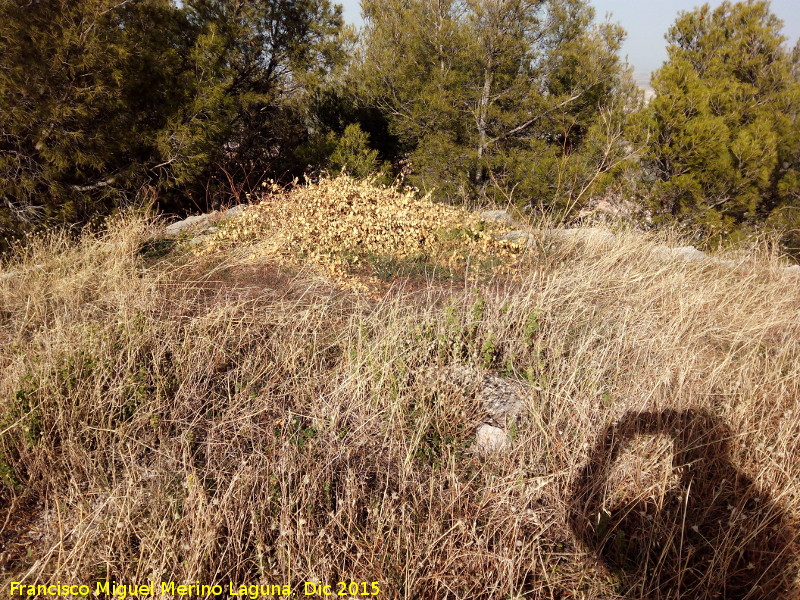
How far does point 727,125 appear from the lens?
601 centimetres

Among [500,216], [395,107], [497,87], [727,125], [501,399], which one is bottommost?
[501,399]

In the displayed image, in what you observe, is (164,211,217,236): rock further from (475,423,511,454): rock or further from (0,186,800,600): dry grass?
A: (475,423,511,454): rock

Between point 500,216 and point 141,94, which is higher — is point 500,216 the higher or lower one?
the lower one

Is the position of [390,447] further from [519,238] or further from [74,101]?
[74,101]

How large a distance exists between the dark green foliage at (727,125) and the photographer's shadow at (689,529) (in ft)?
15.4

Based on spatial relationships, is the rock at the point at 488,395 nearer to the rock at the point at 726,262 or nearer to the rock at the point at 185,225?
the rock at the point at 726,262

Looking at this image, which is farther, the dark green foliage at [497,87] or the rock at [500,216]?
the dark green foliage at [497,87]

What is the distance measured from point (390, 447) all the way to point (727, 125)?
628cm

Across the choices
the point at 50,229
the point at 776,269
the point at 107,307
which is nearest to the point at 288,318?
the point at 107,307

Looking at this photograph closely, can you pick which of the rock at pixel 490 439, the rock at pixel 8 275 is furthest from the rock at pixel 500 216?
the rock at pixel 8 275

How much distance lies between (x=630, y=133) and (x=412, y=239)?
11.1 feet

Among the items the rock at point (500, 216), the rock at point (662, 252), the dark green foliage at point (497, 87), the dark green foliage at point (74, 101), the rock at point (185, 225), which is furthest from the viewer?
the dark green foliage at point (497, 87)

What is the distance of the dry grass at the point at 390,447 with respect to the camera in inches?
67.7

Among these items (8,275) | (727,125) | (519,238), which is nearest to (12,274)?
(8,275)
